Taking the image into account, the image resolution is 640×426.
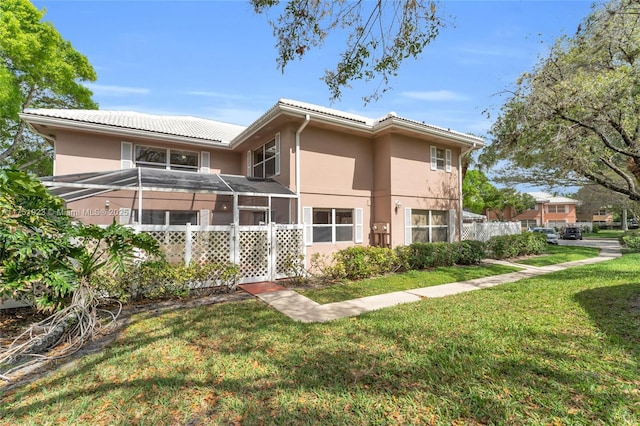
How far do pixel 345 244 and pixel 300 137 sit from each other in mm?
4683

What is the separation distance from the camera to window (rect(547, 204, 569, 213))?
49.9m

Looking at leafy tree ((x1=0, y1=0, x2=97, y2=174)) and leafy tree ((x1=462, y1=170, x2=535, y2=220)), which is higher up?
leafy tree ((x1=0, y1=0, x2=97, y2=174))

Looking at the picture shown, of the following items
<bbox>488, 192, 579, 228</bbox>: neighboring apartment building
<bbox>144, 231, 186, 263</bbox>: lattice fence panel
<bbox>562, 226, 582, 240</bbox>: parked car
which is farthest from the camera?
<bbox>488, 192, 579, 228</bbox>: neighboring apartment building

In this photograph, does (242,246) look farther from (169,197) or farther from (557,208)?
(557,208)

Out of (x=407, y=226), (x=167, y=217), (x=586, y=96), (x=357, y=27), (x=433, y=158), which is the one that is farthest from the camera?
(x=433, y=158)

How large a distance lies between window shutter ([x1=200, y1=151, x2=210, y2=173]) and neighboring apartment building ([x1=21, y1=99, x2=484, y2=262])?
0.05 m

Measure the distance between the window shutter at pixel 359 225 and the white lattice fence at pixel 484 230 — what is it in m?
6.54

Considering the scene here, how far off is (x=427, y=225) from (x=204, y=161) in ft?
36.5

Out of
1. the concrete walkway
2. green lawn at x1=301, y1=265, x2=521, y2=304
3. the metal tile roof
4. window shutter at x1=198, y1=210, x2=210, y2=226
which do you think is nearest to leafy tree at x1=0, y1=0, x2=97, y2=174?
the metal tile roof

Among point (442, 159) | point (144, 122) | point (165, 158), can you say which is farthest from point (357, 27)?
point (144, 122)

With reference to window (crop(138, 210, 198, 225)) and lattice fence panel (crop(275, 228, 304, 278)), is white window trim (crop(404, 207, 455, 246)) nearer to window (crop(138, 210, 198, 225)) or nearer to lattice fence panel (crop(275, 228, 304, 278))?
lattice fence panel (crop(275, 228, 304, 278))

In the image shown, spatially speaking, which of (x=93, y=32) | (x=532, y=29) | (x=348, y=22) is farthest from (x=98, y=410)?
(x=532, y=29)

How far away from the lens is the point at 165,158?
42.4 feet

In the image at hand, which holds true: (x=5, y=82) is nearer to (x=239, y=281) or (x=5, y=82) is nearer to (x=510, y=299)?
(x=239, y=281)
